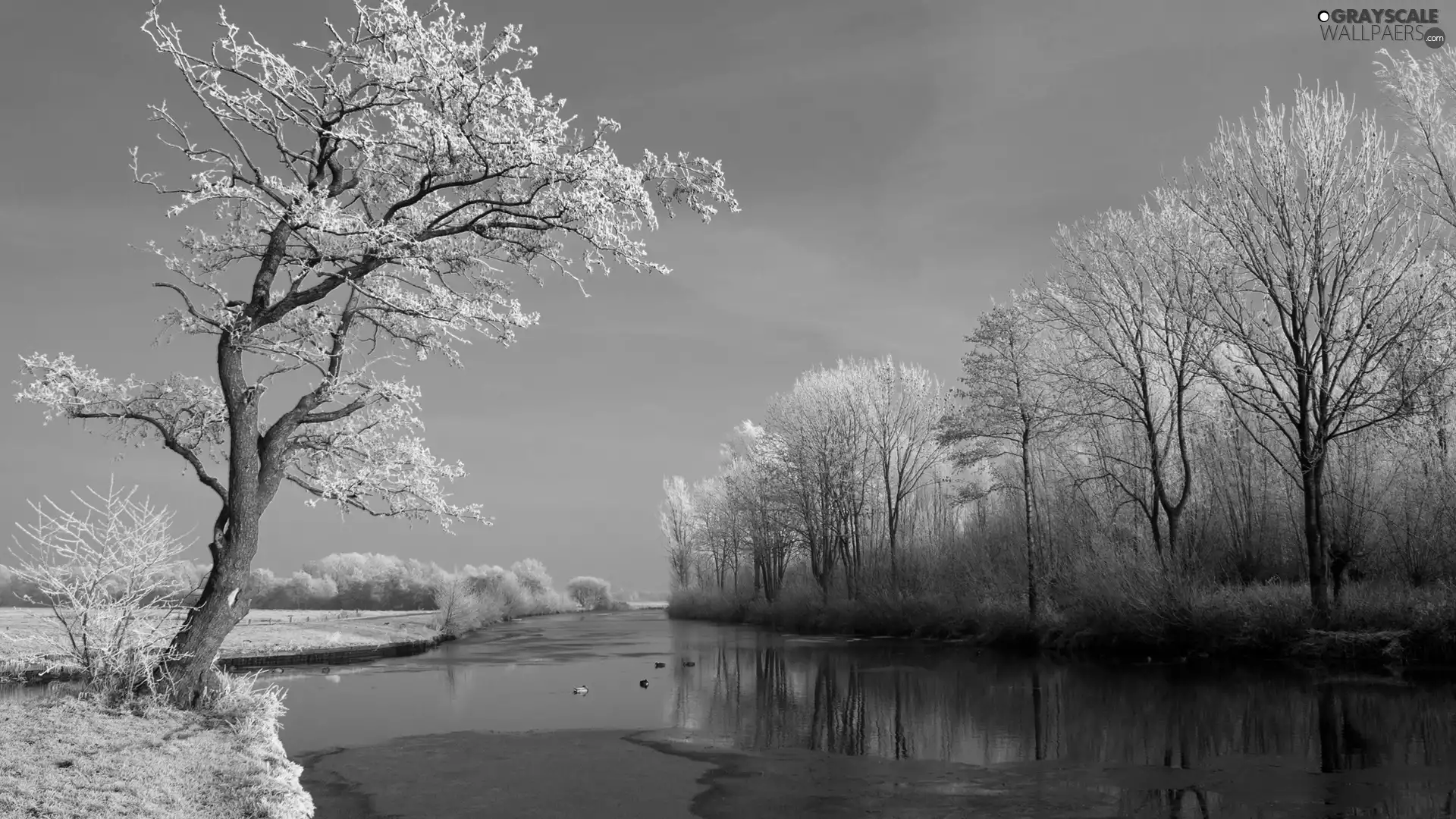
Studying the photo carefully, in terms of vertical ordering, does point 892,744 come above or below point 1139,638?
below

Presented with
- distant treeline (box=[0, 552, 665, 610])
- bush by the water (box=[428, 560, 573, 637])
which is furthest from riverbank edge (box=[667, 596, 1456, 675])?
distant treeline (box=[0, 552, 665, 610])

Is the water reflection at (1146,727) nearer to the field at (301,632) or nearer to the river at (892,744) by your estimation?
the river at (892,744)

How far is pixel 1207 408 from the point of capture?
29516mm

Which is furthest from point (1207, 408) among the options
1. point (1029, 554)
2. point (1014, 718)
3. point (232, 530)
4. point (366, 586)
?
point (366, 586)

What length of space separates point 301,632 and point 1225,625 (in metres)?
31.5

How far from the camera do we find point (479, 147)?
1119 centimetres

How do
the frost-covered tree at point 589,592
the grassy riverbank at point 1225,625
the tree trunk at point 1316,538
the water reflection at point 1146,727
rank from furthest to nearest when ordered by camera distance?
the frost-covered tree at point 589,592, the tree trunk at point 1316,538, the grassy riverbank at point 1225,625, the water reflection at point 1146,727

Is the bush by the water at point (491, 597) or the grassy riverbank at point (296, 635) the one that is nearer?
the grassy riverbank at point (296, 635)

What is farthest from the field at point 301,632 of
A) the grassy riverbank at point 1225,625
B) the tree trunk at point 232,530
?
the grassy riverbank at point 1225,625

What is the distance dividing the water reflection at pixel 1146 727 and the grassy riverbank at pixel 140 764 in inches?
272

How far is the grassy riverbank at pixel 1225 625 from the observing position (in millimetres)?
17125

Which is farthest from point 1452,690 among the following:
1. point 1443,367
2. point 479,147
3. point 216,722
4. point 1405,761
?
point 216,722

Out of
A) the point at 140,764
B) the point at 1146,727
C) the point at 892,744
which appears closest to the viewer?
the point at 140,764

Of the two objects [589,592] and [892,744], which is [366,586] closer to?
[589,592]
